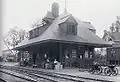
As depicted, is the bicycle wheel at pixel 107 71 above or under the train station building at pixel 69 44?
under

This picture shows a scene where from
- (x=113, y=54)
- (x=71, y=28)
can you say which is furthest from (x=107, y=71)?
(x=113, y=54)

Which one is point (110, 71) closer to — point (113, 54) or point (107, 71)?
point (107, 71)

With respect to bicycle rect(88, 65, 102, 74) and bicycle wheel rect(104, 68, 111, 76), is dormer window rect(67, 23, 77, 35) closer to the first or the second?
bicycle rect(88, 65, 102, 74)

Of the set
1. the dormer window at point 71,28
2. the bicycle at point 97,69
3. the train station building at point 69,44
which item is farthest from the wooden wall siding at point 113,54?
Answer: the bicycle at point 97,69

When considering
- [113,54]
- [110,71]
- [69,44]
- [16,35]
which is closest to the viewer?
[110,71]

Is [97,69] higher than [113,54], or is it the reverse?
[113,54]

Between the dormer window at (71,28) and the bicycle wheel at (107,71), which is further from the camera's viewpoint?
the dormer window at (71,28)

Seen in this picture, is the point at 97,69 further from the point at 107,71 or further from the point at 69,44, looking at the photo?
the point at 69,44

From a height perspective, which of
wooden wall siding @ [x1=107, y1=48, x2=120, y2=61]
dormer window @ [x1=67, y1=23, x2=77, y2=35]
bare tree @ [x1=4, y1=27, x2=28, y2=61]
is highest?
bare tree @ [x1=4, y1=27, x2=28, y2=61]

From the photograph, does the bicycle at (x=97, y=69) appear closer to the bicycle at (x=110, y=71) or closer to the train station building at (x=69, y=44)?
the bicycle at (x=110, y=71)

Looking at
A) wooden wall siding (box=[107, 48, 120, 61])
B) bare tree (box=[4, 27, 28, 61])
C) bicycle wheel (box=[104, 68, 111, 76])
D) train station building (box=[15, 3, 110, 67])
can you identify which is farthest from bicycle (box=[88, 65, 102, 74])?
bare tree (box=[4, 27, 28, 61])

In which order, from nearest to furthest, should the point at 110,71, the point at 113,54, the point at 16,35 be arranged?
the point at 110,71 → the point at 113,54 → the point at 16,35

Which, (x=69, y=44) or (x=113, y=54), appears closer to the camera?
(x=69, y=44)

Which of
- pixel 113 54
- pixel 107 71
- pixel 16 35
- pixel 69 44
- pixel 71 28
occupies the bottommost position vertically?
pixel 107 71
